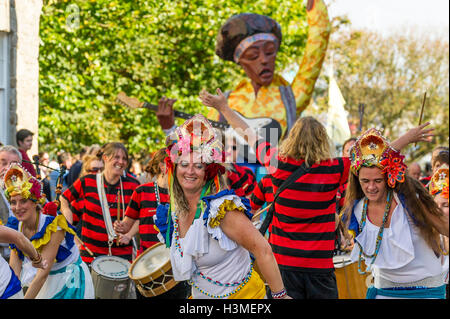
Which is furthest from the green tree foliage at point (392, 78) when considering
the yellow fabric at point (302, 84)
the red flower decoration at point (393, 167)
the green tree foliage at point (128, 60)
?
the red flower decoration at point (393, 167)

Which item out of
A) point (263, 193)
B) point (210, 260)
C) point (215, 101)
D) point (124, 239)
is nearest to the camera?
point (210, 260)

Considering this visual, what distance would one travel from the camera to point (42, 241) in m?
4.92

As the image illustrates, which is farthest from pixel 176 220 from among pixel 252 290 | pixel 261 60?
pixel 261 60

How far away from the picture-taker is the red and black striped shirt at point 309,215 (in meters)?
5.22

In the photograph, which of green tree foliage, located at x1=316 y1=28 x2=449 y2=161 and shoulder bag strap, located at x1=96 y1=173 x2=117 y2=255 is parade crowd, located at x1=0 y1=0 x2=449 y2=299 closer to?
shoulder bag strap, located at x1=96 y1=173 x2=117 y2=255

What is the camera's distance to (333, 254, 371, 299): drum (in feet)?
19.2

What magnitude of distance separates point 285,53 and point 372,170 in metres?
12.2

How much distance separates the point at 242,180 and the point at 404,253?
2.60m

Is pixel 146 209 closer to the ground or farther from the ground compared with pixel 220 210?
closer to the ground

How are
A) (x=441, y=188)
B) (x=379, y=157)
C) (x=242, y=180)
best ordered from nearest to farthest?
(x=379, y=157) → (x=441, y=188) → (x=242, y=180)

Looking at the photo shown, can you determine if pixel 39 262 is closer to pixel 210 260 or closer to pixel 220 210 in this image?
pixel 210 260

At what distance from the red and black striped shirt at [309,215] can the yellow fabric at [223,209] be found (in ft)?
5.61

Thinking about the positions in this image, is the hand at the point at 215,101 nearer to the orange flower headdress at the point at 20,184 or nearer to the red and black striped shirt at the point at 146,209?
the red and black striped shirt at the point at 146,209

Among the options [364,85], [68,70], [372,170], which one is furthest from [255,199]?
[364,85]
